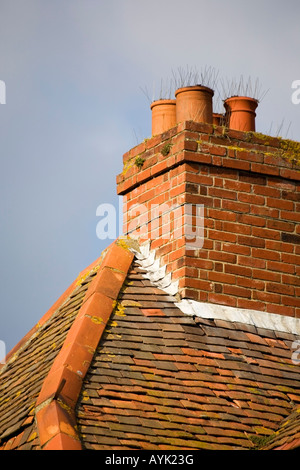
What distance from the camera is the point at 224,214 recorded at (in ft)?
31.3

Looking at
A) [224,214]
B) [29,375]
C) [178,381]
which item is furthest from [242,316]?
[29,375]

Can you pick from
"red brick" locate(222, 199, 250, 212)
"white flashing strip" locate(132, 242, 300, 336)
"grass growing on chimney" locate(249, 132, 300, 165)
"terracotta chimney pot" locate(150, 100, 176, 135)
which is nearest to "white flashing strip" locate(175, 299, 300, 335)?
"white flashing strip" locate(132, 242, 300, 336)

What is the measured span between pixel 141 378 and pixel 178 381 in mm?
343

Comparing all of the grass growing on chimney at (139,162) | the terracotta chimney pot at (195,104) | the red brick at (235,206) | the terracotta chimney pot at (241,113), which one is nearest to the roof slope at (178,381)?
the red brick at (235,206)

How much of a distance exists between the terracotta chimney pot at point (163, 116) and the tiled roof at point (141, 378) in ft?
5.15

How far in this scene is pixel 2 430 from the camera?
792 centimetres

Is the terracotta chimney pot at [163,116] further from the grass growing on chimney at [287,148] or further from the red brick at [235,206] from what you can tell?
the red brick at [235,206]

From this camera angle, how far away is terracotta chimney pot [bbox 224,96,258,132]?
10.4m

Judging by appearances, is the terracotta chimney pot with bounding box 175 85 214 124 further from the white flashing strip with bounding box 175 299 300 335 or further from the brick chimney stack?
the white flashing strip with bounding box 175 299 300 335

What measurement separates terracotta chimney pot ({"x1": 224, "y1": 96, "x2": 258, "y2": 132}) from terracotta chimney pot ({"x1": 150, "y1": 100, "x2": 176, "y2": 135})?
610 millimetres

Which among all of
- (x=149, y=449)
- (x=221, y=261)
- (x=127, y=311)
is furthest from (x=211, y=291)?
(x=149, y=449)

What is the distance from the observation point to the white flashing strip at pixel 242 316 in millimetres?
8992

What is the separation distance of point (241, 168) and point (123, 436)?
3415 mm
